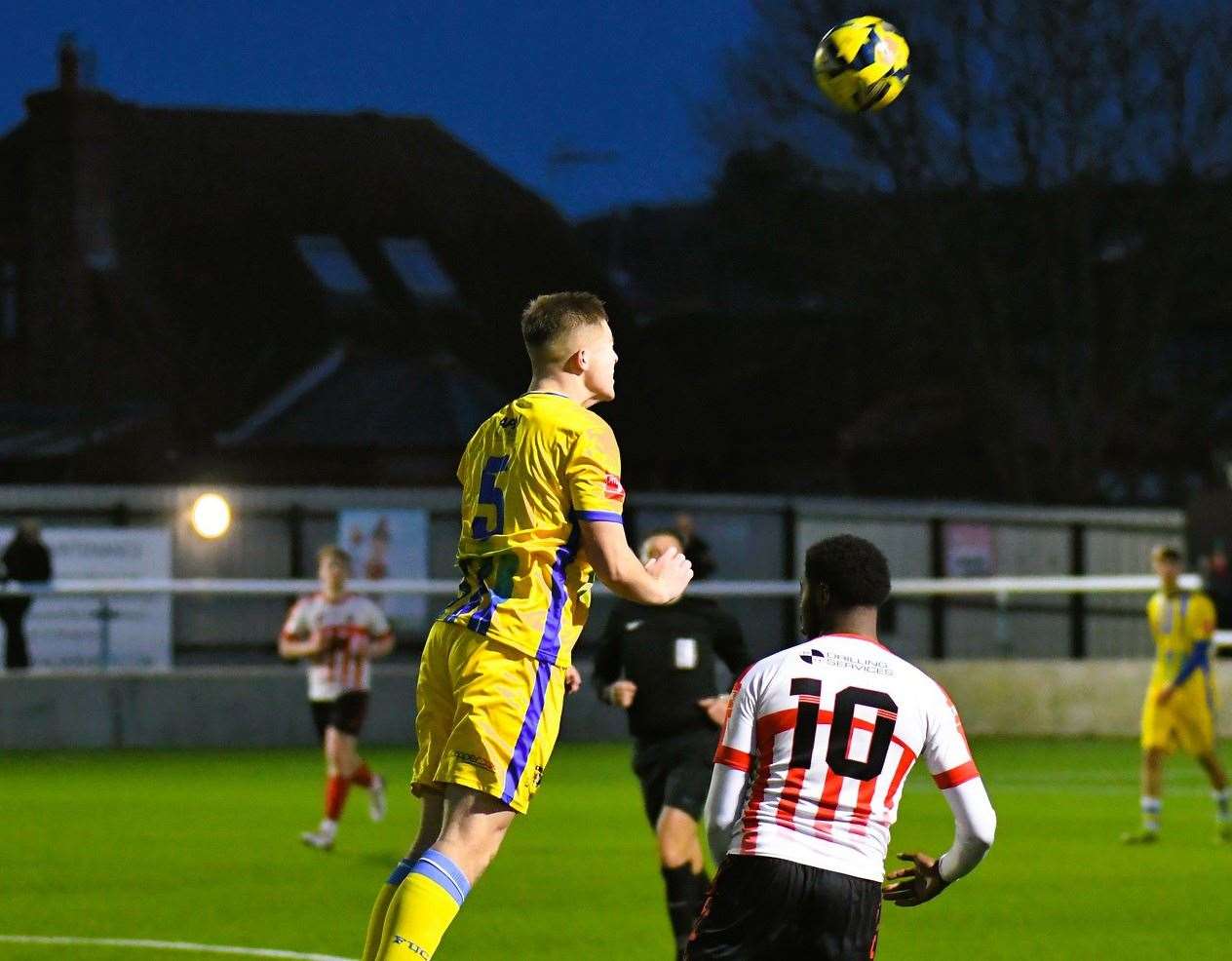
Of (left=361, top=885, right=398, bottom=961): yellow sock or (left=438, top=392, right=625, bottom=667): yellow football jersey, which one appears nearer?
(left=361, top=885, right=398, bottom=961): yellow sock

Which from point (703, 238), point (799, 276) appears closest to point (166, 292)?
point (703, 238)

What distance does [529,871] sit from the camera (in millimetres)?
12852

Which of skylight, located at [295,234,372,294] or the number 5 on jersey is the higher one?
skylight, located at [295,234,372,294]

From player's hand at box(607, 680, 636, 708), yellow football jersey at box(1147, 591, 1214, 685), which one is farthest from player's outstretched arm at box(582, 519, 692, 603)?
yellow football jersey at box(1147, 591, 1214, 685)

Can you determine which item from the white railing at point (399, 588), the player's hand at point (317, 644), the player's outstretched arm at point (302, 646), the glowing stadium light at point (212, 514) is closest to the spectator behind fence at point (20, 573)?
the white railing at point (399, 588)

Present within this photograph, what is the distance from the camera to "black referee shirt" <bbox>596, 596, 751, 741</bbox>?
969 centimetres

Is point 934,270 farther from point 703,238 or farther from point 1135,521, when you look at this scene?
point 703,238

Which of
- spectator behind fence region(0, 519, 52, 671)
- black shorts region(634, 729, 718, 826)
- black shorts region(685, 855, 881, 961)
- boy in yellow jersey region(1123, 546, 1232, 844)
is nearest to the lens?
black shorts region(685, 855, 881, 961)

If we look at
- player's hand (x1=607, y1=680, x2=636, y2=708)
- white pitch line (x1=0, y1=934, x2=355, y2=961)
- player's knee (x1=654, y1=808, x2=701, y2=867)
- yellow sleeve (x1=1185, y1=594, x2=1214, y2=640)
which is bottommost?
white pitch line (x1=0, y1=934, x2=355, y2=961)

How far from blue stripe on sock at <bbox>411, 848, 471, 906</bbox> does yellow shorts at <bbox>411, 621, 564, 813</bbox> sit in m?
0.20

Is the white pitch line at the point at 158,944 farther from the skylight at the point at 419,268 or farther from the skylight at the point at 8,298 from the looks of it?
the skylight at the point at 419,268

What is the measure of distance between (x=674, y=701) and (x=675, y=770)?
323 mm

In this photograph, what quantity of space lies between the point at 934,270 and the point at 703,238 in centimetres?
1181

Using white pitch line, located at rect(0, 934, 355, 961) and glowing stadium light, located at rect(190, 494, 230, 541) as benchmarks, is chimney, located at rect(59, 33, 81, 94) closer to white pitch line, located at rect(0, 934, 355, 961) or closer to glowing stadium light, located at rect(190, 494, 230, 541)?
glowing stadium light, located at rect(190, 494, 230, 541)
